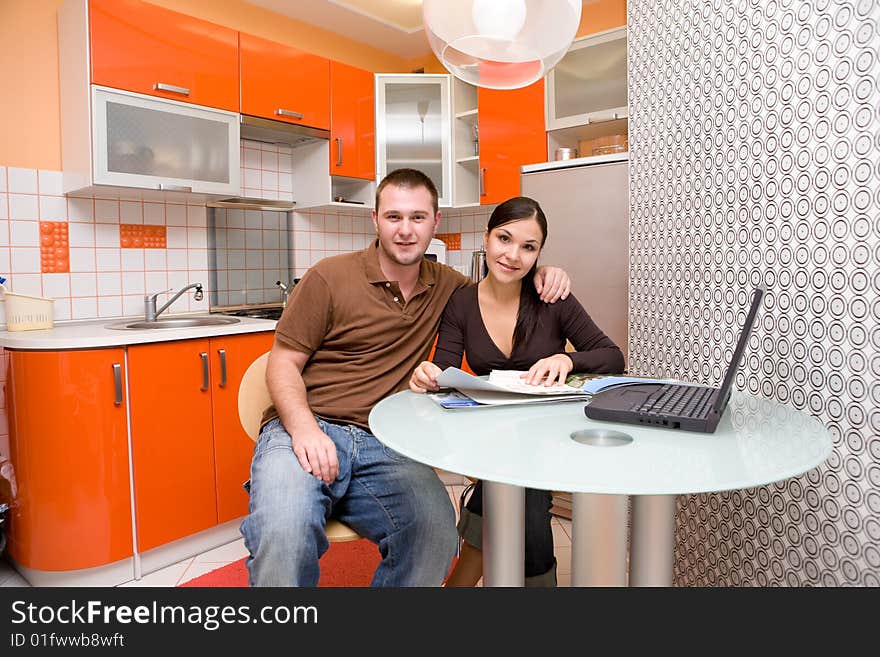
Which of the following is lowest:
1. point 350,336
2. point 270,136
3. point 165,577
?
point 165,577

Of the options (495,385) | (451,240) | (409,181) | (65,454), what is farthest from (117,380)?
(451,240)

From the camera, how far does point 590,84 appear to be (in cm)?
319

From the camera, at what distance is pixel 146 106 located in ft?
8.48

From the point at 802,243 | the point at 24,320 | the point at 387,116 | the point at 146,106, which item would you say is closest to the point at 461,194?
the point at 387,116

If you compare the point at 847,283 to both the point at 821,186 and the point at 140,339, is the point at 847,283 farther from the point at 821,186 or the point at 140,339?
the point at 140,339

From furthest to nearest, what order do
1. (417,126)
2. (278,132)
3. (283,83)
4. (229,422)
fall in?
1. (417,126)
2. (278,132)
3. (283,83)
4. (229,422)

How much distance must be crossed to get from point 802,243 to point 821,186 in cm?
12

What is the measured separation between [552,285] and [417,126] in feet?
7.78

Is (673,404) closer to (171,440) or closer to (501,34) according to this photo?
(501,34)

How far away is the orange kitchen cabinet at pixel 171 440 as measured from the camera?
2.32m

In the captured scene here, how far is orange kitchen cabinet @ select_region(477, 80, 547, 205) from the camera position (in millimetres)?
3369

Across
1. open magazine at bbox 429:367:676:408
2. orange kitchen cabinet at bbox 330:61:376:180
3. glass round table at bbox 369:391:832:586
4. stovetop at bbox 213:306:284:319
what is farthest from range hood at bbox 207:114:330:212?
glass round table at bbox 369:391:832:586

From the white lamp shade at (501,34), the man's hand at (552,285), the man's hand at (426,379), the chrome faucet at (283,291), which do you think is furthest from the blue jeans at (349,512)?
the chrome faucet at (283,291)

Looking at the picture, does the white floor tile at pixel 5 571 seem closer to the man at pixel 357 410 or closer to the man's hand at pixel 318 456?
the man at pixel 357 410
